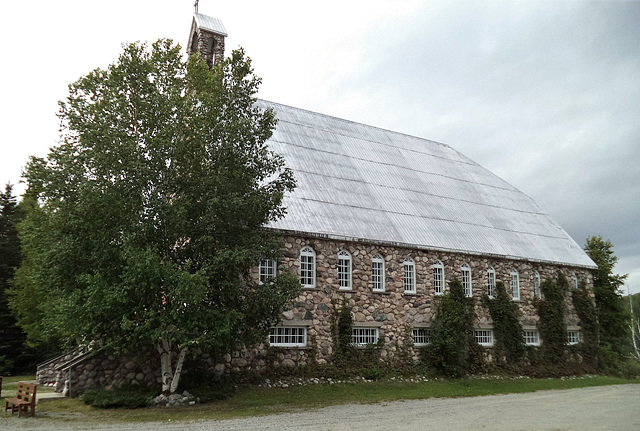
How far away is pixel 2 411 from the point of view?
14.0 meters

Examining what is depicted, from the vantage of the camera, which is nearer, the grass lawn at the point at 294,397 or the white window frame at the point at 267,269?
the grass lawn at the point at 294,397

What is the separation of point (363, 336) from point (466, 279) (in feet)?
22.5

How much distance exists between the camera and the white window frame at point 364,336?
20.0m

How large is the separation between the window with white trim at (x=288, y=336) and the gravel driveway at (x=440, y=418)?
4173 millimetres

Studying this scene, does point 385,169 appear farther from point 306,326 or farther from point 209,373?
point 209,373

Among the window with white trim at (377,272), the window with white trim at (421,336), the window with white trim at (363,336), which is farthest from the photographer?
the window with white trim at (421,336)

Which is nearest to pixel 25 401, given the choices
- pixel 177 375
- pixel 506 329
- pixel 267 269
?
pixel 177 375

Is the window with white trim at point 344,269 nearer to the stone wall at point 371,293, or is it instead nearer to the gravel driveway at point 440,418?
the stone wall at point 371,293

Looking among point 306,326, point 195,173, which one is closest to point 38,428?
point 195,173

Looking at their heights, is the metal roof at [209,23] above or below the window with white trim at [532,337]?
above

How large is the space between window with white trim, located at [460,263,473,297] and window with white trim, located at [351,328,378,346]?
5.86 meters

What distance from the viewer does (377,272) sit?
842 inches

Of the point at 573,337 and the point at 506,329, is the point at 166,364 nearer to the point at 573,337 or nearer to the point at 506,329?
the point at 506,329

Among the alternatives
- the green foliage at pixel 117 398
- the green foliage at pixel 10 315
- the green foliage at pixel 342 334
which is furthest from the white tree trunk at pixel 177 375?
the green foliage at pixel 10 315
